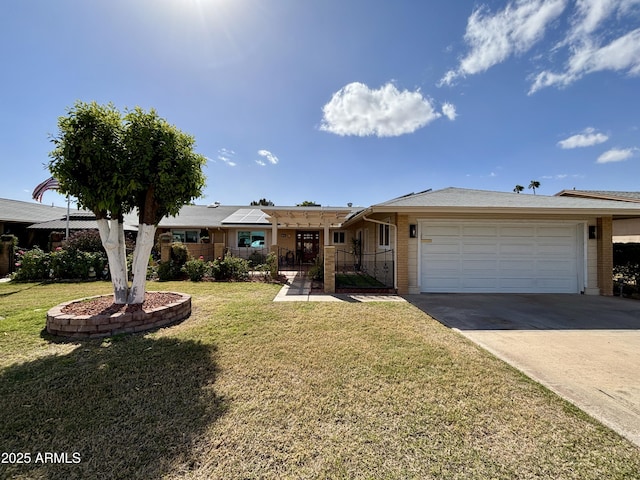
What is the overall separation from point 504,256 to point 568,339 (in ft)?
15.4

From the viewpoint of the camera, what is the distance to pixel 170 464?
1.93 meters

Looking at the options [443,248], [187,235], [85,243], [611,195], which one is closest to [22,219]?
[85,243]

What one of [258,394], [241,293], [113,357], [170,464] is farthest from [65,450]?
[241,293]

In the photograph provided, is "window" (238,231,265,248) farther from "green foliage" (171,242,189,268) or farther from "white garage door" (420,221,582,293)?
"white garage door" (420,221,582,293)

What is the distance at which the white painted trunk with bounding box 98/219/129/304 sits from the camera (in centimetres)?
533

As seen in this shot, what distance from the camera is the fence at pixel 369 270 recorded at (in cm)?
948

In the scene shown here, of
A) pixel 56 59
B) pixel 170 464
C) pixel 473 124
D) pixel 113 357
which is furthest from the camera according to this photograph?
pixel 473 124

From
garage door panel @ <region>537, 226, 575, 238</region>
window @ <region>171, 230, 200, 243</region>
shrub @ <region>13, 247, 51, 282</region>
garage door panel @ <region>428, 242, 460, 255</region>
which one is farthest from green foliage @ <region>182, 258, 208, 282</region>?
garage door panel @ <region>537, 226, 575, 238</region>

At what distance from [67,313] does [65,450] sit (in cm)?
389

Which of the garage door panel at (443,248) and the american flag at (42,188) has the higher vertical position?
the american flag at (42,188)

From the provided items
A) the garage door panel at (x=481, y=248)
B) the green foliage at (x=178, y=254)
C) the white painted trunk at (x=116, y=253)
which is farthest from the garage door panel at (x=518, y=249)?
the green foliage at (x=178, y=254)

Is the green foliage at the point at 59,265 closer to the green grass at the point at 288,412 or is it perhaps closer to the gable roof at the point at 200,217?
the gable roof at the point at 200,217

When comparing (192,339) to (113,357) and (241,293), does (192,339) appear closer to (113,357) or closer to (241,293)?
(113,357)

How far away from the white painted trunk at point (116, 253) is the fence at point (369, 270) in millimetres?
6161
